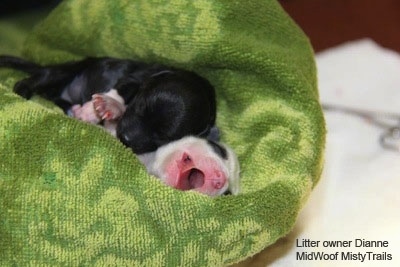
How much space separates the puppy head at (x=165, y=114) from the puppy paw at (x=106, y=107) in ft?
0.07

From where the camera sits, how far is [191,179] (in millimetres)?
922

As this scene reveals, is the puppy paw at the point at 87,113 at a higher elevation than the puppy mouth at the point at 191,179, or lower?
lower

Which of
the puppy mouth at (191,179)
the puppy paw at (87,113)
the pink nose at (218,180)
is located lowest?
the puppy paw at (87,113)

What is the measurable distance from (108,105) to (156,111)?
0.08 meters

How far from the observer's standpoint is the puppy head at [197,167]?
0.90 meters

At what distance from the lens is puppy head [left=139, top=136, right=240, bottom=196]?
35.4 inches

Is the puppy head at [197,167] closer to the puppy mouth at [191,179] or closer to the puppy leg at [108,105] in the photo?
the puppy mouth at [191,179]

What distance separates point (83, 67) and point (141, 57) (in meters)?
0.11

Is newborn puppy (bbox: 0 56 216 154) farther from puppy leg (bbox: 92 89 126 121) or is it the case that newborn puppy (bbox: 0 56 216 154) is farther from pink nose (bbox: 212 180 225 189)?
pink nose (bbox: 212 180 225 189)

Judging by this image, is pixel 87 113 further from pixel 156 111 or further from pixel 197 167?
pixel 197 167

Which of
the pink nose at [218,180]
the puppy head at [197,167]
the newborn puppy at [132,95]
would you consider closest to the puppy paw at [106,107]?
the newborn puppy at [132,95]

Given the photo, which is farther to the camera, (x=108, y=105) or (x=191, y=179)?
(x=108, y=105)

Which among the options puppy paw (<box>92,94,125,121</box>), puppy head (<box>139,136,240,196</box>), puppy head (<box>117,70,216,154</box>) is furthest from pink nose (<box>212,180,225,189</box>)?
puppy paw (<box>92,94,125,121</box>)

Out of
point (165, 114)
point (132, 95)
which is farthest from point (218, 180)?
point (132, 95)
